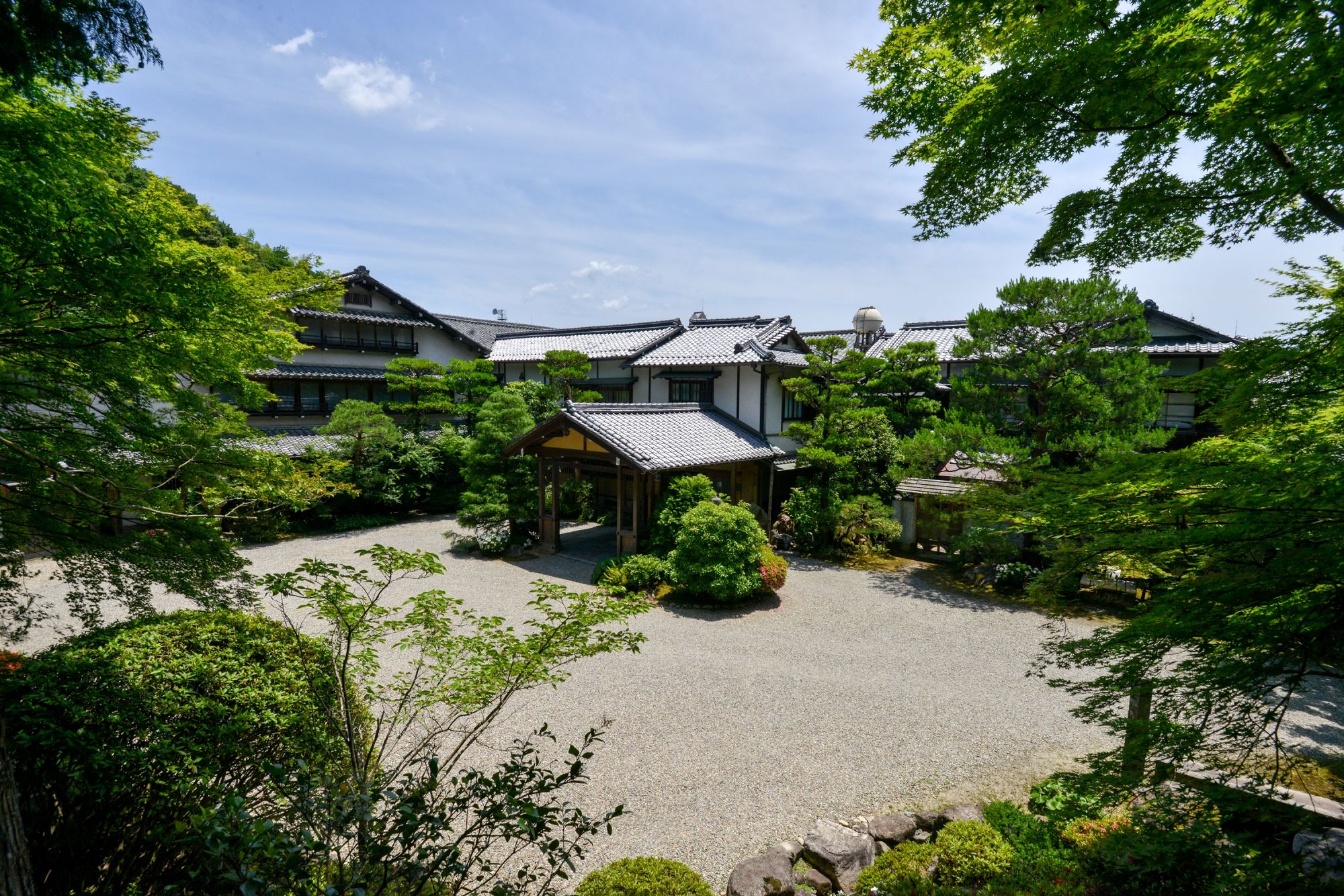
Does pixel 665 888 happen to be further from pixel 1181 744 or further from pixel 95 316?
pixel 95 316

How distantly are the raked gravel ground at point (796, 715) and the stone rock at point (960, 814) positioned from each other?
466mm

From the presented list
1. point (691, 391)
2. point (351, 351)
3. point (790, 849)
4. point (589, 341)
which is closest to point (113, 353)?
point (790, 849)

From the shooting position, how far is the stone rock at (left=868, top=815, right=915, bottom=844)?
19.1 ft

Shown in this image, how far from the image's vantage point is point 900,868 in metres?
5.16

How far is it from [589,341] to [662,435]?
34.8ft

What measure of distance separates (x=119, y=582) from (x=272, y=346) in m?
2.65

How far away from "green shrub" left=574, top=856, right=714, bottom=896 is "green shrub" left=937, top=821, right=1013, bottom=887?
6.96 feet

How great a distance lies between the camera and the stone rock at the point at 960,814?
230 inches

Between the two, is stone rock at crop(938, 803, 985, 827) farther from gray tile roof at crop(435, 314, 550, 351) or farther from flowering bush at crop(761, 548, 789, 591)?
gray tile roof at crop(435, 314, 550, 351)

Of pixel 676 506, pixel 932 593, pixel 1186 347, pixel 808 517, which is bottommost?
pixel 932 593

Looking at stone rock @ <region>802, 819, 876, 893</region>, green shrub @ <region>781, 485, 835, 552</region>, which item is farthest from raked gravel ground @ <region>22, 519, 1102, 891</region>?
green shrub @ <region>781, 485, 835, 552</region>

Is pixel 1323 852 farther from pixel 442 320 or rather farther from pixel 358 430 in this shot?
pixel 442 320

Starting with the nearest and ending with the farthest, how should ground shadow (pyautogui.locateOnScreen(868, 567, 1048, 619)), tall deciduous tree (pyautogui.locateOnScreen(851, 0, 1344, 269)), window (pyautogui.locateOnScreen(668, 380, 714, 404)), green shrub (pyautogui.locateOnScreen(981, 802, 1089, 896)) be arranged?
tall deciduous tree (pyautogui.locateOnScreen(851, 0, 1344, 269)), green shrub (pyautogui.locateOnScreen(981, 802, 1089, 896)), ground shadow (pyautogui.locateOnScreen(868, 567, 1048, 619)), window (pyautogui.locateOnScreen(668, 380, 714, 404))

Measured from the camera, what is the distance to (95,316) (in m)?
4.56
